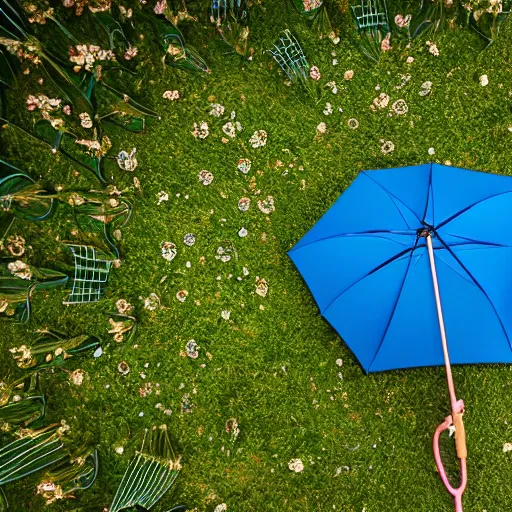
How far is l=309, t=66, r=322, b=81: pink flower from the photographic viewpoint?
2.00 metres

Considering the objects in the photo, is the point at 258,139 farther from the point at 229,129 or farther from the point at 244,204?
the point at 244,204

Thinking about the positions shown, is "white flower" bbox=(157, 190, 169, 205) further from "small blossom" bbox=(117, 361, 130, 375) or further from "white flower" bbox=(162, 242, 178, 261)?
"small blossom" bbox=(117, 361, 130, 375)

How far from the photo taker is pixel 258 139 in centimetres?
198

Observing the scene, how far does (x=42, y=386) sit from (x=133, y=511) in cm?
59

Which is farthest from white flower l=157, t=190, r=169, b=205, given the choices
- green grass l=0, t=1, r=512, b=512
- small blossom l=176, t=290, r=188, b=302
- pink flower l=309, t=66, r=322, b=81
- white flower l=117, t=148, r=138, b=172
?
pink flower l=309, t=66, r=322, b=81

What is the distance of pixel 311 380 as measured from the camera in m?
1.95

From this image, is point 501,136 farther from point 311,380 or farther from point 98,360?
point 98,360

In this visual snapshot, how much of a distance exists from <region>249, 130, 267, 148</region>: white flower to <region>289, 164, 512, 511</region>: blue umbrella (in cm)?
43

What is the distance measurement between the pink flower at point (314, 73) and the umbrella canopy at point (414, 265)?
0.51 m

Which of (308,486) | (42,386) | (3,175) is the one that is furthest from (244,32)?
(308,486)

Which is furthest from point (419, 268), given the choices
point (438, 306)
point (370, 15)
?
point (370, 15)

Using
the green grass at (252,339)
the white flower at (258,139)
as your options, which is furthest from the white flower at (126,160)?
the white flower at (258,139)

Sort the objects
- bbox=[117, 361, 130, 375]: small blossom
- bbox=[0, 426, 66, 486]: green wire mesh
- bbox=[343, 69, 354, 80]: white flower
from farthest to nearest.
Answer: bbox=[343, 69, 354, 80]: white flower → bbox=[117, 361, 130, 375]: small blossom → bbox=[0, 426, 66, 486]: green wire mesh

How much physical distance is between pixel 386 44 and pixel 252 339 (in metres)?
1.35
